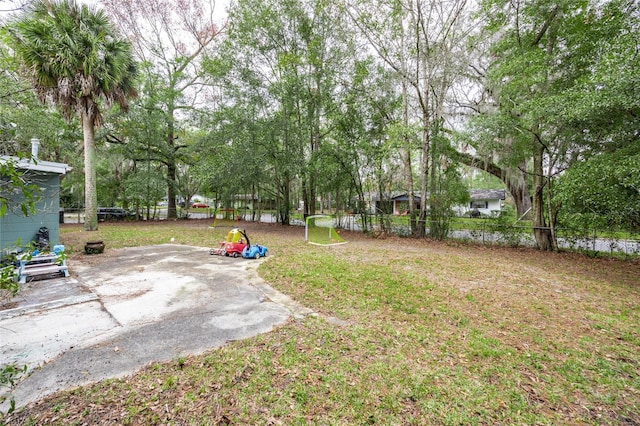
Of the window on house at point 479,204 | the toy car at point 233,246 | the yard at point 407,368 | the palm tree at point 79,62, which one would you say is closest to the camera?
the yard at point 407,368

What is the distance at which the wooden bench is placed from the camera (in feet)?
16.2

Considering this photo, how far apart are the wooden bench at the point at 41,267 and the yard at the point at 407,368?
4.25 meters

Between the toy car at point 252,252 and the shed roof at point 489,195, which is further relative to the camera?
the shed roof at point 489,195

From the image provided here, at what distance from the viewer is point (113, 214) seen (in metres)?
18.1

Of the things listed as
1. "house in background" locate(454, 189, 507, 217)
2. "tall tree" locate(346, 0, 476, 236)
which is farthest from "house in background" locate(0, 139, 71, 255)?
"house in background" locate(454, 189, 507, 217)

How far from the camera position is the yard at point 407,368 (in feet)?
6.93

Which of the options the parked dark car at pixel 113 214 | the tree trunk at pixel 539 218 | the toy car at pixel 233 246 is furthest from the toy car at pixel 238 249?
the parked dark car at pixel 113 214

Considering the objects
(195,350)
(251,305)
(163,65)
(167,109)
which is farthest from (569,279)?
(163,65)

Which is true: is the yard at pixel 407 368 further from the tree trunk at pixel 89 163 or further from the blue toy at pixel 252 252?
the tree trunk at pixel 89 163

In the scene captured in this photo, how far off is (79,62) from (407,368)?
13.2 meters

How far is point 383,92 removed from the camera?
12266mm

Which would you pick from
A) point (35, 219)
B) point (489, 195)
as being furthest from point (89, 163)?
point (489, 195)

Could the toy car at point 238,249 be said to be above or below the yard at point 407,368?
above

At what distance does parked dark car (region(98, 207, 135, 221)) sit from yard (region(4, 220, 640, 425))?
1859 cm
